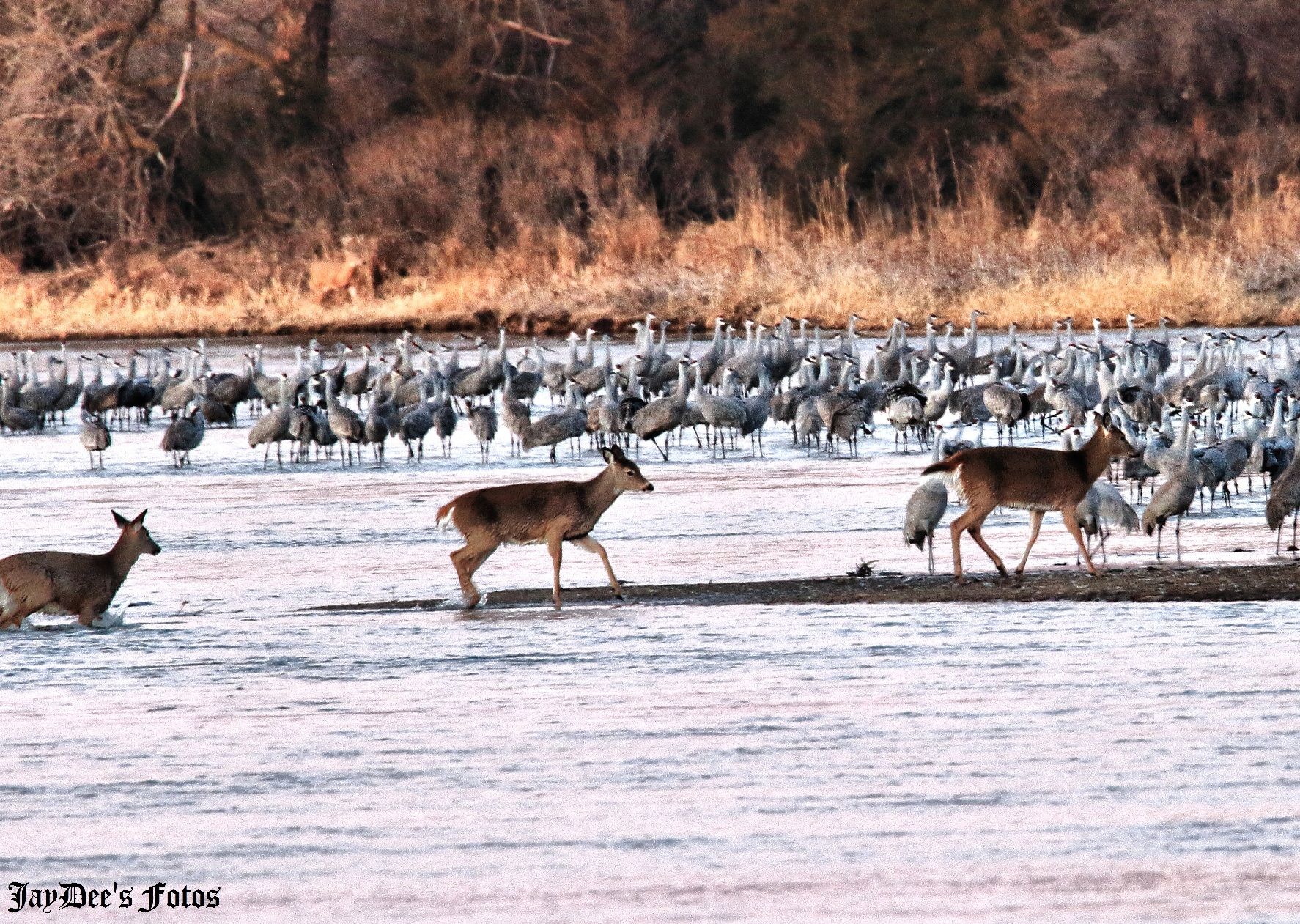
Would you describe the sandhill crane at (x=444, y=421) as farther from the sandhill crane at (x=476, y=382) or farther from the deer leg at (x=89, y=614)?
the deer leg at (x=89, y=614)

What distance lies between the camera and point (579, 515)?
11.2m

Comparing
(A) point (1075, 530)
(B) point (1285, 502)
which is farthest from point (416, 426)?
(B) point (1285, 502)

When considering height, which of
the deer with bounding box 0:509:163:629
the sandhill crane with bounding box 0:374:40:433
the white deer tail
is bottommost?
the deer with bounding box 0:509:163:629

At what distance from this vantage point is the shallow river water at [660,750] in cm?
614

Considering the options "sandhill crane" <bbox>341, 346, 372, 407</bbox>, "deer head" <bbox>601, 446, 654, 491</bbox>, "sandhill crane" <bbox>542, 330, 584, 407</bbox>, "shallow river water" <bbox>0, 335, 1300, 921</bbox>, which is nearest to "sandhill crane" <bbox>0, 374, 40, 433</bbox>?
"sandhill crane" <bbox>341, 346, 372, 407</bbox>

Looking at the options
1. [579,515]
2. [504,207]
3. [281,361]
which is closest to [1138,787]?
[579,515]

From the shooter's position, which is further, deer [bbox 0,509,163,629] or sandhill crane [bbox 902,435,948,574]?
sandhill crane [bbox 902,435,948,574]

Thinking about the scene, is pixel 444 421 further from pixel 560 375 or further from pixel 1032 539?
pixel 1032 539

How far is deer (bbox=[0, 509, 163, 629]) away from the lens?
10320 mm

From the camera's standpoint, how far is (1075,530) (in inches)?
451

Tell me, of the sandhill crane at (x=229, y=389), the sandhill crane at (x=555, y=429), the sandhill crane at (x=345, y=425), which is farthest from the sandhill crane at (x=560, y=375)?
the sandhill crane at (x=345, y=425)

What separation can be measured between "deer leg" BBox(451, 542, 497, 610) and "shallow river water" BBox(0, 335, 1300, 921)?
1.13 feet

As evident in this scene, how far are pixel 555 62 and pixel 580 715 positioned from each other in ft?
135

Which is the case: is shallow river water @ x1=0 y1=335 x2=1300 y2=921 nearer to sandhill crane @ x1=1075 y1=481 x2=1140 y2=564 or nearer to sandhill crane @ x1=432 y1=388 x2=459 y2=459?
sandhill crane @ x1=1075 y1=481 x2=1140 y2=564
